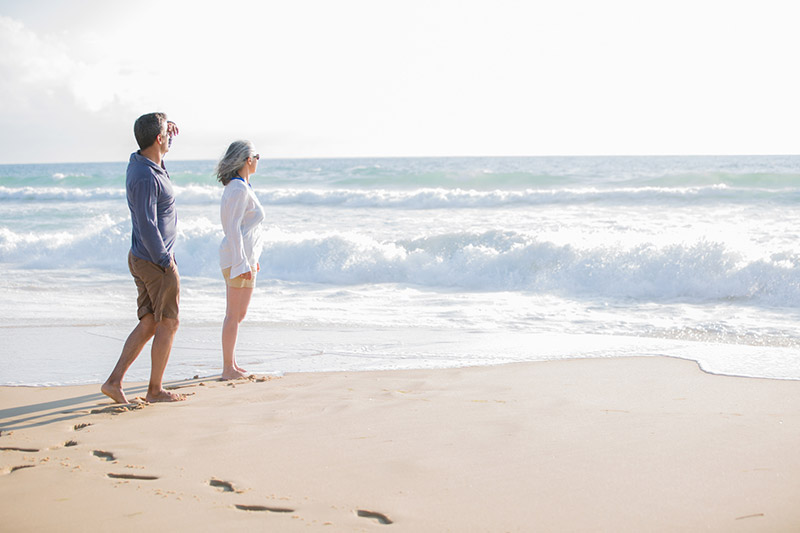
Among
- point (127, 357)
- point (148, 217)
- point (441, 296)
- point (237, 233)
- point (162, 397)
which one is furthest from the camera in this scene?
point (441, 296)

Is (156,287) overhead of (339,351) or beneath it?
overhead

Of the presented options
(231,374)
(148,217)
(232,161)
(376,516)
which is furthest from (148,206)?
(376,516)

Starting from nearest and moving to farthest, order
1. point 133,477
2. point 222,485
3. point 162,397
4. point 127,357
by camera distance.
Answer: point 222,485, point 133,477, point 127,357, point 162,397

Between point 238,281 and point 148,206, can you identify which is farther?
point 238,281

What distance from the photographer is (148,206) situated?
379cm

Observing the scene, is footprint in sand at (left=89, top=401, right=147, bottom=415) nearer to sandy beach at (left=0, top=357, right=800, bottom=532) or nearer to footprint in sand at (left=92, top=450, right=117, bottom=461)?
sandy beach at (left=0, top=357, right=800, bottom=532)

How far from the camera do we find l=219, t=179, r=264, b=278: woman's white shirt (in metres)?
4.55

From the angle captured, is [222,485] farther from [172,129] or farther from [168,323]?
[172,129]

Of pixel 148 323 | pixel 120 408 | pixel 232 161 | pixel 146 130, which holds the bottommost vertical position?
pixel 120 408

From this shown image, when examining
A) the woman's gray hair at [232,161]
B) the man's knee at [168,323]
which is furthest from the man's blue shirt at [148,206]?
the woman's gray hair at [232,161]

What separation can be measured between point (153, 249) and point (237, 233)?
0.85 meters

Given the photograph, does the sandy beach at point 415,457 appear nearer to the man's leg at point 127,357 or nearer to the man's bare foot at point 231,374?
the man's leg at point 127,357

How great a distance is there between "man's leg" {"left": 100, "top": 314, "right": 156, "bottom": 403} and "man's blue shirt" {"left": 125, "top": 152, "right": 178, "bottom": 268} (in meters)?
0.43

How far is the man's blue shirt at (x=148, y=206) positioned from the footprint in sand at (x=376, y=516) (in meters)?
2.03
